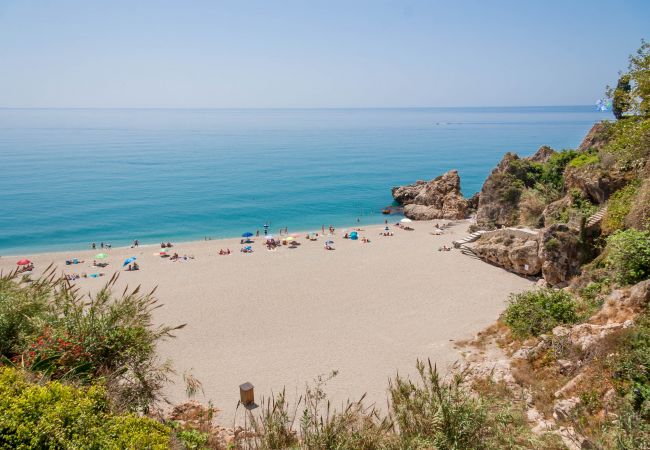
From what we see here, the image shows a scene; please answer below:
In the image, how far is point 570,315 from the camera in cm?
1352

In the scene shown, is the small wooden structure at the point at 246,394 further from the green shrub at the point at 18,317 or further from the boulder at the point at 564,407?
the boulder at the point at 564,407

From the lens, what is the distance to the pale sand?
15.3 metres

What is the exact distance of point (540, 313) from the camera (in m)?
14.0

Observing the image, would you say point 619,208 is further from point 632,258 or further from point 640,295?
point 640,295

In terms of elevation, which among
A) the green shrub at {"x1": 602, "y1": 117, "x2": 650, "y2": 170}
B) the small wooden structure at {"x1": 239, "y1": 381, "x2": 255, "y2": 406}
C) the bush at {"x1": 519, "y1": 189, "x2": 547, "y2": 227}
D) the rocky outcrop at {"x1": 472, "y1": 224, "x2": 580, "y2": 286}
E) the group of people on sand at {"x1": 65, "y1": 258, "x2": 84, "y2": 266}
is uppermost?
the green shrub at {"x1": 602, "y1": 117, "x2": 650, "y2": 170}

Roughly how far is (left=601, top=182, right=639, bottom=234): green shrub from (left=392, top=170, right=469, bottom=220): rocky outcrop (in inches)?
887

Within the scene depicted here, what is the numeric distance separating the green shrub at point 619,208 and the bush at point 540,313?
6.10 m

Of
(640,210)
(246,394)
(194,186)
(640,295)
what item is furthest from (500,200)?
(194,186)

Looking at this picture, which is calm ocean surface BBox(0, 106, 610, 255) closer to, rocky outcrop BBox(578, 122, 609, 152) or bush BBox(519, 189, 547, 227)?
bush BBox(519, 189, 547, 227)

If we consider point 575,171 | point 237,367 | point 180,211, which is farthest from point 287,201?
point 237,367

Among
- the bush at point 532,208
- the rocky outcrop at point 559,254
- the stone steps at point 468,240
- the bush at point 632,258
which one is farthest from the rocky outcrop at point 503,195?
the bush at point 632,258

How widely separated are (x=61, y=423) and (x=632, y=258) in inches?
588

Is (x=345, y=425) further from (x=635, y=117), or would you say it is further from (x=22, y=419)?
(x=635, y=117)

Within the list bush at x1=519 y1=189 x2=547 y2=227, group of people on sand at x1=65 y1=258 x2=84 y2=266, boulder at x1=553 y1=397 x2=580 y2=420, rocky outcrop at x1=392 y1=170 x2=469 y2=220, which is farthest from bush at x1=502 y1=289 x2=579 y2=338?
group of people on sand at x1=65 y1=258 x2=84 y2=266
